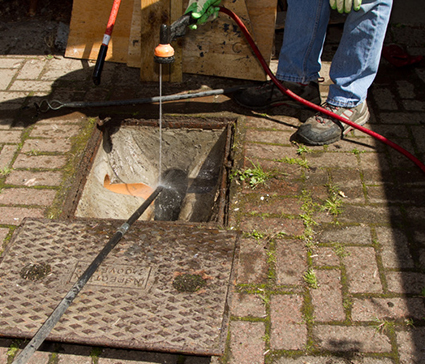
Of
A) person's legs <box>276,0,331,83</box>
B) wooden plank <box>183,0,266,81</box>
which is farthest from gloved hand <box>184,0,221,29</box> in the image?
wooden plank <box>183,0,266,81</box>

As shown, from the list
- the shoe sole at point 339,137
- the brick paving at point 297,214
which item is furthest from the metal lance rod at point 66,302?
the shoe sole at point 339,137

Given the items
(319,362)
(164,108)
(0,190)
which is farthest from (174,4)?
(319,362)

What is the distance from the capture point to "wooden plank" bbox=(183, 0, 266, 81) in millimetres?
4113

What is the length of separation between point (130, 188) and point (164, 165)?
395mm

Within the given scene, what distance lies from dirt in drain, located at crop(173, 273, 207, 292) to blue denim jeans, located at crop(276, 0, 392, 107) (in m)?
1.98

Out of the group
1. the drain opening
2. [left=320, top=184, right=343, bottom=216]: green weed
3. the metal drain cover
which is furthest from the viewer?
the drain opening

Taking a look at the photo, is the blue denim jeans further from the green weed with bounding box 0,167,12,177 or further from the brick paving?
the green weed with bounding box 0,167,12,177

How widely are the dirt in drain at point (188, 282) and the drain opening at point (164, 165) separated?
101 centimetres

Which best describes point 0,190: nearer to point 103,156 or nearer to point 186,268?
→ point 103,156

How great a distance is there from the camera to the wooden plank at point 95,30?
4.37m

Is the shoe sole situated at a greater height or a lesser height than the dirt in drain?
greater

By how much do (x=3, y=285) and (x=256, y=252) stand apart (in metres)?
1.51

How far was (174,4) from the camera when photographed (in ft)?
12.9

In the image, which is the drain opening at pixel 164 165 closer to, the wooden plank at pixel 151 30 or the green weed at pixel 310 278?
the wooden plank at pixel 151 30
